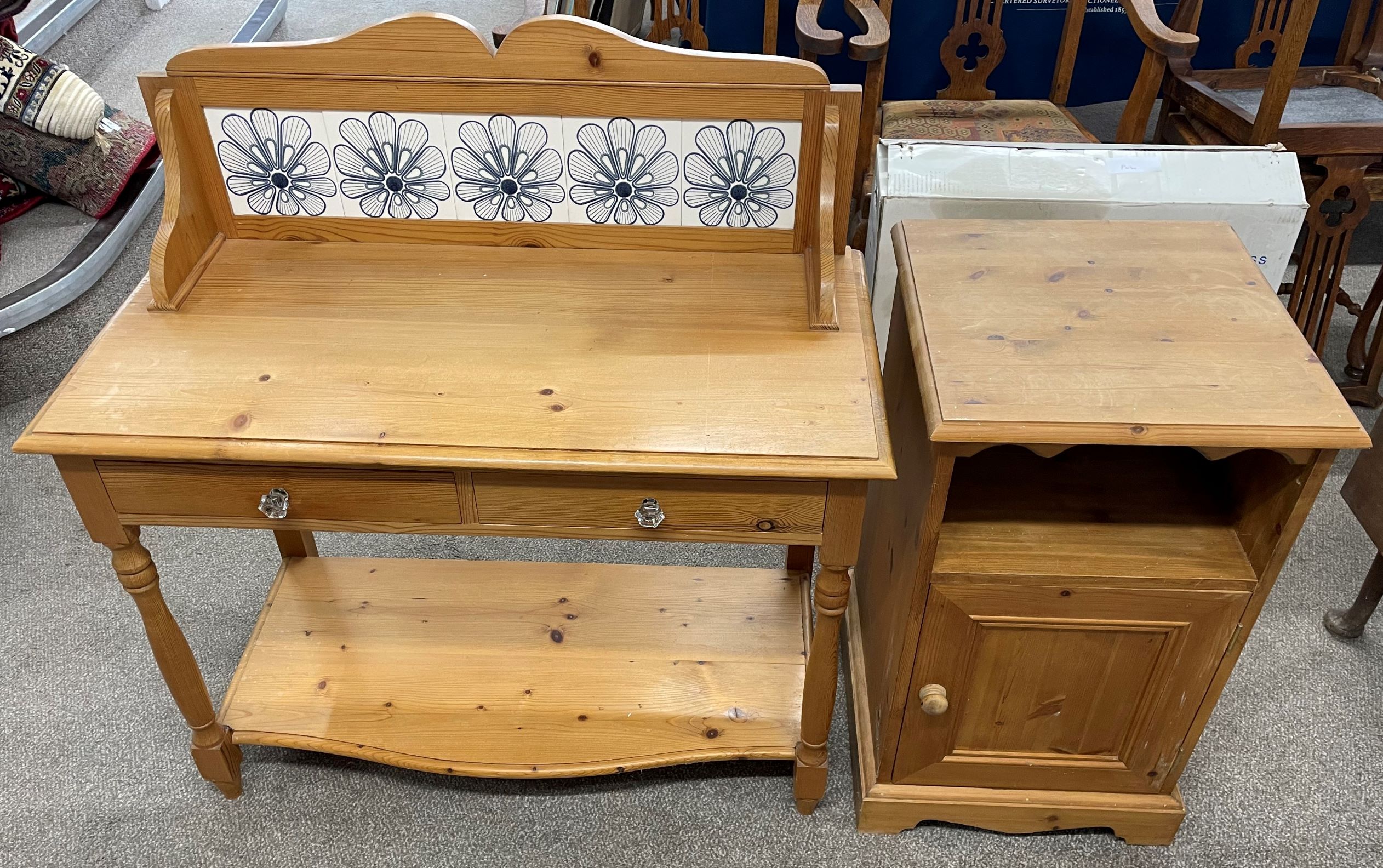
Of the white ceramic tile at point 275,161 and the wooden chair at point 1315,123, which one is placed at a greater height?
the white ceramic tile at point 275,161

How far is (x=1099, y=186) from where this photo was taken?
74.0 inches

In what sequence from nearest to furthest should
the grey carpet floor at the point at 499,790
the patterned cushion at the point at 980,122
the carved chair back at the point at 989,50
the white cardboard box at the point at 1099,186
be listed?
the grey carpet floor at the point at 499,790 → the white cardboard box at the point at 1099,186 → the patterned cushion at the point at 980,122 → the carved chair back at the point at 989,50

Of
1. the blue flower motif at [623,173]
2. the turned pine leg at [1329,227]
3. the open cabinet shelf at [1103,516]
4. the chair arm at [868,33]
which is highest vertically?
the blue flower motif at [623,173]

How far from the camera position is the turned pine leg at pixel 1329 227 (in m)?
2.16

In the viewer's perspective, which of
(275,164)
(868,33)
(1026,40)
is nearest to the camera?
(275,164)

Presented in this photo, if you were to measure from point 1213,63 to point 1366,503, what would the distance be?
189 centimetres

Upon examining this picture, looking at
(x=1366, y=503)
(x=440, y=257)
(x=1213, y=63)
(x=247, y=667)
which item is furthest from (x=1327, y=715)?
(x=1213, y=63)

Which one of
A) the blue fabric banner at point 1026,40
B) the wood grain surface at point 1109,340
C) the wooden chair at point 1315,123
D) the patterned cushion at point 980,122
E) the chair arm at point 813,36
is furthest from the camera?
the blue fabric banner at point 1026,40

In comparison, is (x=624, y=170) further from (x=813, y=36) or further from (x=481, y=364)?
(x=813, y=36)

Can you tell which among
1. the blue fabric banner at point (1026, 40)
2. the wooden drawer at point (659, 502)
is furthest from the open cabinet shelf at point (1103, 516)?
the blue fabric banner at point (1026, 40)

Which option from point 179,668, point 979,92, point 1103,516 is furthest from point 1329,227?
point 179,668

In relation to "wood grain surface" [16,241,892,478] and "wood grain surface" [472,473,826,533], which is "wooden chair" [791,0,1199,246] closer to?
"wood grain surface" [16,241,892,478]

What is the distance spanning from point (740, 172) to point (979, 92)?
4.88ft

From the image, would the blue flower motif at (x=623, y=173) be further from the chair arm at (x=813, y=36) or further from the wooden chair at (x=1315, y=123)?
the wooden chair at (x=1315, y=123)
